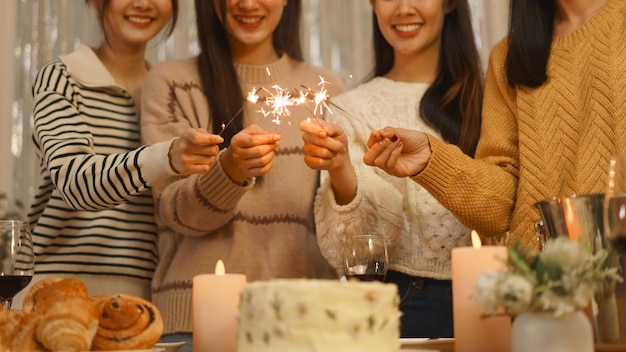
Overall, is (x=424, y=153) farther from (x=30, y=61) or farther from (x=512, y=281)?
(x=30, y=61)

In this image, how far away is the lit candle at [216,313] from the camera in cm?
109

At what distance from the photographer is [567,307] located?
2.80 feet

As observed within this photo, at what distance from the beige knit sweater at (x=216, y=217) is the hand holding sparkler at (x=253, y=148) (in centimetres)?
16

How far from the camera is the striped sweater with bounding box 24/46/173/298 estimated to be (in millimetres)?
1853

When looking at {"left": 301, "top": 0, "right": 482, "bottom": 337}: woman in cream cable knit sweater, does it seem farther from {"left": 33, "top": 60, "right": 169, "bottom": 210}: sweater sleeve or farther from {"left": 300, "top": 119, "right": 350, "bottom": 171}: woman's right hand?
{"left": 33, "top": 60, "right": 169, "bottom": 210}: sweater sleeve

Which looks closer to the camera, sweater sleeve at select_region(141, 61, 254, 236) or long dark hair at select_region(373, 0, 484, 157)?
sweater sleeve at select_region(141, 61, 254, 236)

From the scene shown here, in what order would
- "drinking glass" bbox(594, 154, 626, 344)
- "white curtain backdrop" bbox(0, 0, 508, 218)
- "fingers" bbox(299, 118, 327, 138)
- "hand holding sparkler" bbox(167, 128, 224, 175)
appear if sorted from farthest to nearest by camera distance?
"white curtain backdrop" bbox(0, 0, 508, 218) < "fingers" bbox(299, 118, 327, 138) < "hand holding sparkler" bbox(167, 128, 224, 175) < "drinking glass" bbox(594, 154, 626, 344)

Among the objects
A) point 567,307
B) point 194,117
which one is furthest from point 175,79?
point 567,307

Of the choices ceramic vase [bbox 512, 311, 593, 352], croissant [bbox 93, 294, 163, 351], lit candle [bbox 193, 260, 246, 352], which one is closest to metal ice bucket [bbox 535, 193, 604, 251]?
ceramic vase [bbox 512, 311, 593, 352]

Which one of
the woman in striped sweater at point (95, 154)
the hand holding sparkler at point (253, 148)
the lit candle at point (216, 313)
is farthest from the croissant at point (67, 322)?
the woman in striped sweater at point (95, 154)

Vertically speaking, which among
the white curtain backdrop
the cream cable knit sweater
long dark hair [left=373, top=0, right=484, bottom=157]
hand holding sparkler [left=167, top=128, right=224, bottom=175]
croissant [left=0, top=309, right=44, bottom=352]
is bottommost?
croissant [left=0, top=309, right=44, bottom=352]

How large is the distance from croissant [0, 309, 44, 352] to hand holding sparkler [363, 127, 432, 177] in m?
0.70

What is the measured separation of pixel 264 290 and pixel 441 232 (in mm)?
Result: 967

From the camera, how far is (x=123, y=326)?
1031mm
